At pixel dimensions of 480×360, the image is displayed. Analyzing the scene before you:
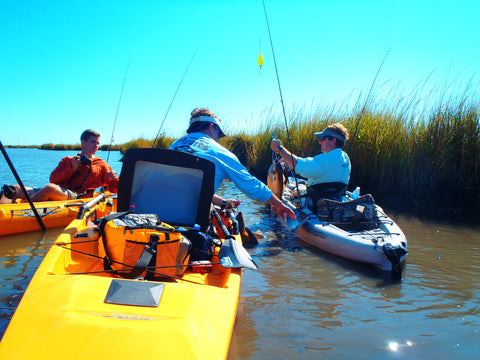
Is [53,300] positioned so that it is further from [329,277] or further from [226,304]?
[329,277]

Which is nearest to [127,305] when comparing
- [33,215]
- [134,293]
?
[134,293]

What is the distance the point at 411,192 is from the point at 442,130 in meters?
1.65

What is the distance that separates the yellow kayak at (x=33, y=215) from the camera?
5.61m

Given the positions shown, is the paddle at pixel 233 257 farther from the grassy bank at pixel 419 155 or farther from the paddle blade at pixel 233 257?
the grassy bank at pixel 419 155

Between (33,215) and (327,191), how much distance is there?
4943mm

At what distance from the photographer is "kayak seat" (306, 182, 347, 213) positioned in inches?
231

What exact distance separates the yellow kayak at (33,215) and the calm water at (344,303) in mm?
272

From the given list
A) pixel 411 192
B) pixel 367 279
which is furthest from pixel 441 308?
pixel 411 192

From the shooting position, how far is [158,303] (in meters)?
2.00

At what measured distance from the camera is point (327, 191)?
5895 millimetres

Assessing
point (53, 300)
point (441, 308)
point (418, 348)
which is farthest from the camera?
point (441, 308)

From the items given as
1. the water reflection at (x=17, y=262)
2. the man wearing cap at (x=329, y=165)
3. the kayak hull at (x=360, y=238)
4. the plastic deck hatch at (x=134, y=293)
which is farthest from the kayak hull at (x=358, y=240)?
the water reflection at (x=17, y=262)

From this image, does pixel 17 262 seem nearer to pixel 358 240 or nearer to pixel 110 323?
pixel 110 323

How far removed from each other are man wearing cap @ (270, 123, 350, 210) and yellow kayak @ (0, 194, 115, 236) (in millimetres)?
3584
